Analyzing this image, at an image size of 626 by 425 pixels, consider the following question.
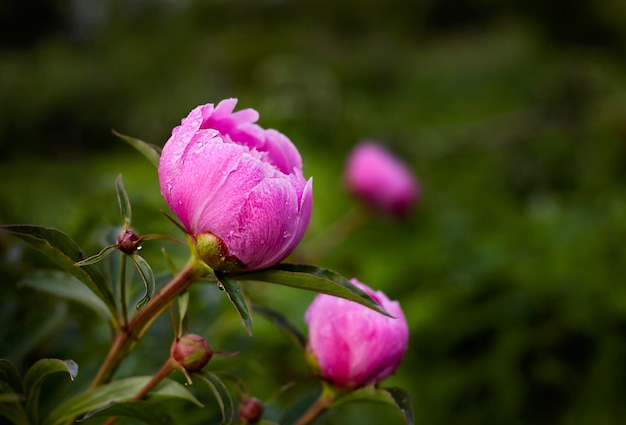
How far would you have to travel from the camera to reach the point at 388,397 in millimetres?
260

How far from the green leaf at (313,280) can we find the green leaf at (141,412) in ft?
0.20

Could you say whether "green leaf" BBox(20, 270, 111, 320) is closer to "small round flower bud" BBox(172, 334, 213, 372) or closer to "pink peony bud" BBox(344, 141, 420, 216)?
"small round flower bud" BBox(172, 334, 213, 372)

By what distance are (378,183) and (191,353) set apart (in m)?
0.86

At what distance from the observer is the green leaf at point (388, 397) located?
250 millimetres

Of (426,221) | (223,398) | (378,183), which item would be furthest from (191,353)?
(426,221)

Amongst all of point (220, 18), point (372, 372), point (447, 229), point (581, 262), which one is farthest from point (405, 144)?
point (220, 18)

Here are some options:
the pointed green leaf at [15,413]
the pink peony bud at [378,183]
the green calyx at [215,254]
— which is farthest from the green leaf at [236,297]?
the pink peony bud at [378,183]

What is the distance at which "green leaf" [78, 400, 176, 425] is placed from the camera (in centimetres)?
24

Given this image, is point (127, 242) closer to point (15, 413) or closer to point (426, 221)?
point (15, 413)

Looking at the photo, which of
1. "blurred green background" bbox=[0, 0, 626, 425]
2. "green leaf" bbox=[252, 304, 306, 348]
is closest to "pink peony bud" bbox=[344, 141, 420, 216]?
"blurred green background" bbox=[0, 0, 626, 425]

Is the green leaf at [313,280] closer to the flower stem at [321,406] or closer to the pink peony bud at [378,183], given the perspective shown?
the flower stem at [321,406]

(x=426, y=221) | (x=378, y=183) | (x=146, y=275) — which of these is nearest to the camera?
(x=146, y=275)

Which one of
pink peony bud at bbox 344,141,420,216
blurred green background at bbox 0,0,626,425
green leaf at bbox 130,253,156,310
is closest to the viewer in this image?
green leaf at bbox 130,253,156,310

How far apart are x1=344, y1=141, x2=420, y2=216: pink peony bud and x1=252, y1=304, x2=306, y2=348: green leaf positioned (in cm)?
77
